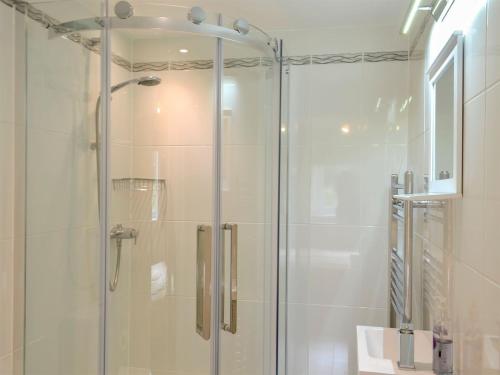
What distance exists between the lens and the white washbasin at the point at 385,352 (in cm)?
132

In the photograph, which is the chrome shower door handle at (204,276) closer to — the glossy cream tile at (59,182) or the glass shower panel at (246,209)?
the glass shower panel at (246,209)

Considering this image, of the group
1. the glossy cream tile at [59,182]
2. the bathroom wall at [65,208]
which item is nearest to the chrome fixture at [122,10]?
the bathroom wall at [65,208]

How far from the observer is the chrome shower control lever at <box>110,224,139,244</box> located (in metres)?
1.70

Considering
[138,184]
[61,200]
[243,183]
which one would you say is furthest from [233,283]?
[61,200]

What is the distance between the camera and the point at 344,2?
6.43ft

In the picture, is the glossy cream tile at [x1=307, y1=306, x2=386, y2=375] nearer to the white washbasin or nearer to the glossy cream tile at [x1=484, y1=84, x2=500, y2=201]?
the white washbasin

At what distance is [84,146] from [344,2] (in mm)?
1358

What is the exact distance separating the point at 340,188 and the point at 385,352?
0.91m

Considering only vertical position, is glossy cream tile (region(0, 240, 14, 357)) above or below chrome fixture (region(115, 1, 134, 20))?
below

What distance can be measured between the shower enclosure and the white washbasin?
0.58 metres

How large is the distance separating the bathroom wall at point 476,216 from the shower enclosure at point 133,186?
34.9 inches

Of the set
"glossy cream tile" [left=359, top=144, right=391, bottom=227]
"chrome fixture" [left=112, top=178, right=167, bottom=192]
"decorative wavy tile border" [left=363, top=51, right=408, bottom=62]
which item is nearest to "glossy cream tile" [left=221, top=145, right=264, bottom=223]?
"chrome fixture" [left=112, top=178, right=167, bottom=192]

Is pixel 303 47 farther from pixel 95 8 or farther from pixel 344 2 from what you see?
pixel 95 8

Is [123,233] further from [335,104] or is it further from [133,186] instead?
[335,104]
